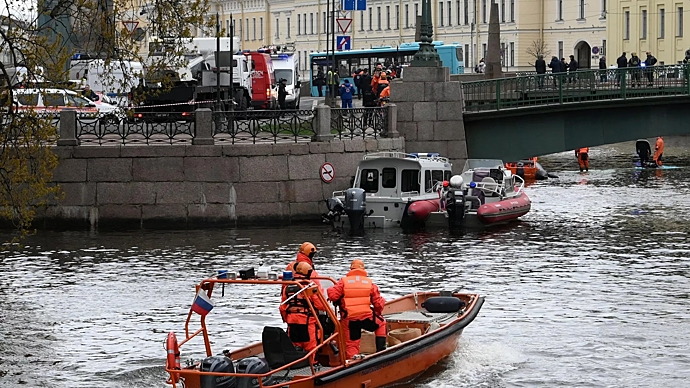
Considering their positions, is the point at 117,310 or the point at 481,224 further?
the point at 481,224

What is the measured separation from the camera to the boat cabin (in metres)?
30.5

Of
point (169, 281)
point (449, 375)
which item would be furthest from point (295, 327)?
point (169, 281)

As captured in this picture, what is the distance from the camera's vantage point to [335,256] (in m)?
26.1

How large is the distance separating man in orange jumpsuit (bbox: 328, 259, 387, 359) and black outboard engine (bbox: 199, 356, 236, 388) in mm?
1624

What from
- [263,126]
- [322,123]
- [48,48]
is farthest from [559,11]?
[48,48]

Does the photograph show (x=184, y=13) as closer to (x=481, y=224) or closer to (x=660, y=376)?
(x=660, y=376)

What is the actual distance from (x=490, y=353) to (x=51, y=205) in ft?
46.2

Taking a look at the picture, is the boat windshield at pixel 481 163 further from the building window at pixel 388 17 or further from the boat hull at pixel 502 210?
the building window at pixel 388 17

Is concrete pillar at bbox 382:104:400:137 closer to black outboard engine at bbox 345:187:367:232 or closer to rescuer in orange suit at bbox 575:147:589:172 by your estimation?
black outboard engine at bbox 345:187:367:232

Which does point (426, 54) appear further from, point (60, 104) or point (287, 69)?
point (287, 69)

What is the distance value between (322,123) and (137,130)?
3735 mm

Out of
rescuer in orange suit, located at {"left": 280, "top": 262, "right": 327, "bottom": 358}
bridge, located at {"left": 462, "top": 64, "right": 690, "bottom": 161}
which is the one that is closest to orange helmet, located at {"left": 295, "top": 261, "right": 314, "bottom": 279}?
rescuer in orange suit, located at {"left": 280, "top": 262, "right": 327, "bottom": 358}

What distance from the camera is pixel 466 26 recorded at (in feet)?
305

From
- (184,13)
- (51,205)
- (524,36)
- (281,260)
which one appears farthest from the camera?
(524,36)
